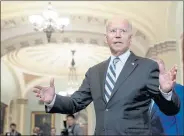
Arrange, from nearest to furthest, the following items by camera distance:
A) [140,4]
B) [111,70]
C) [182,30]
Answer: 1. [111,70]
2. [182,30]
3. [140,4]

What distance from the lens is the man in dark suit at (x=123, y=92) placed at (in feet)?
5.37

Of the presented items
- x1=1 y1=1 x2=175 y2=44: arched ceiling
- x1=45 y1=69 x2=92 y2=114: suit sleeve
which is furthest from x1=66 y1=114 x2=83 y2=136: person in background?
x1=45 y1=69 x2=92 y2=114: suit sleeve

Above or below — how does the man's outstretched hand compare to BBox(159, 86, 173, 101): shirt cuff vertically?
above

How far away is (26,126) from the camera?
19.1 meters

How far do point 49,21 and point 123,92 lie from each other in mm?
7794

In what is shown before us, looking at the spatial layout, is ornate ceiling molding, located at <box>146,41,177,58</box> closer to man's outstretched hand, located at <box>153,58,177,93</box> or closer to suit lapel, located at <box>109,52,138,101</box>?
suit lapel, located at <box>109,52,138,101</box>

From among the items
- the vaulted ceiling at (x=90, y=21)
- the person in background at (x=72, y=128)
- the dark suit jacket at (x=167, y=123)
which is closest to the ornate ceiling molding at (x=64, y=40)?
the vaulted ceiling at (x=90, y=21)

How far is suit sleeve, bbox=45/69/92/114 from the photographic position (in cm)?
182

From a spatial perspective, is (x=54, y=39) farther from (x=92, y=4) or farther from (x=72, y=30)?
(x=92, y=4)

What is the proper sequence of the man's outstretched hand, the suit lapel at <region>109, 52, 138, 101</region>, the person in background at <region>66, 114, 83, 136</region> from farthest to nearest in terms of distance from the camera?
the person in background at <region>66, 114, 83, 136</region>, the suit lapel at <region>109, 52, 138, 101</region>, the man's outstretched hand

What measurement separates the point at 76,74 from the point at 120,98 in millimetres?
16447

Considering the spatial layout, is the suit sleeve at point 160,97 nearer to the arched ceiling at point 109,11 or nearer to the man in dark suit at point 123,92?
the man in dark suit at point 123,92

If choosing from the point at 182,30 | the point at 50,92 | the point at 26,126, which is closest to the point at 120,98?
the point at 50,92

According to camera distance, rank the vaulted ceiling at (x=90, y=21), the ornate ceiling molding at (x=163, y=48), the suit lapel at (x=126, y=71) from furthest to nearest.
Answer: the vaulted ceiling at (x=90, y=21)
the ornate ceiling molding at (x=163, y=48)
the suit lapel at (x=126, y=71)
